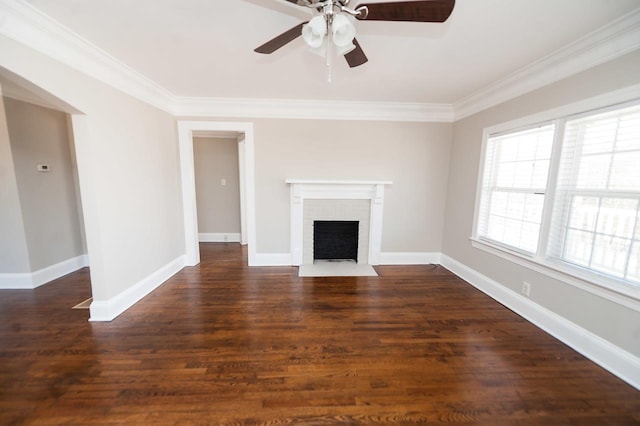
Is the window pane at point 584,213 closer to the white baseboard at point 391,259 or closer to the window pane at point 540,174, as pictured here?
the window pane at point 540,174

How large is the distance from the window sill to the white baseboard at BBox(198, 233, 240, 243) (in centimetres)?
469

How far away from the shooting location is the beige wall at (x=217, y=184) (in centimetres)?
487

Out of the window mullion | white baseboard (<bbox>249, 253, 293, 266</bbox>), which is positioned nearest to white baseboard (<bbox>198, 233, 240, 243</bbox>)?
white baseboard (<bbox>249, 253, 293, 266</bbox>)

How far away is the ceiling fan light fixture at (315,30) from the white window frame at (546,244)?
7.34ft

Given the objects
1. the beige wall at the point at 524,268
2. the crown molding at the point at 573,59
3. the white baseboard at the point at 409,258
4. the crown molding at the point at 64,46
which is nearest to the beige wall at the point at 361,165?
the white baseboard at the point at 409,258

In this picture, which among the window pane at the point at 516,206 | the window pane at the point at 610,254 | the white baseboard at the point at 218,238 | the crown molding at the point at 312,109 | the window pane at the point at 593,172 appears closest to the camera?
the window pane at the point at 610,254

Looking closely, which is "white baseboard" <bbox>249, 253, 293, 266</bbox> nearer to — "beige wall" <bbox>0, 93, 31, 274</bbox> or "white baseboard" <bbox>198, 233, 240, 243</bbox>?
"white baseboard" <bbox>198, 233, 240, 243</bbox>

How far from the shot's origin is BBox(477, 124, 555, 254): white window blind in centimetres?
240

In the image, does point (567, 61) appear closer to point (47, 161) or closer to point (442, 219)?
point (442, 219)

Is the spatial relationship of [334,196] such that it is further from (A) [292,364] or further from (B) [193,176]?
(A) [292,364]

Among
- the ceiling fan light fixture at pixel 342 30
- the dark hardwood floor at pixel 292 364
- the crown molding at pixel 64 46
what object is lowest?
the dark hardwood floor at pixel 292 364

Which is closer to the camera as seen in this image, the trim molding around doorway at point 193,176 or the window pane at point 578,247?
the window pane at point 578,247

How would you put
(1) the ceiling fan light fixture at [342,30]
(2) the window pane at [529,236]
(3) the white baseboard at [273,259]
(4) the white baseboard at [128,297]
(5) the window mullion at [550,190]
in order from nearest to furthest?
(1) the ceiling fan light fixture at [342,30]
(5) the window mullion at [550,190]
(4) the white baseboard at [128,297]
(2) the window pane at [529,236]
(3) the white baseboard at [273,259]

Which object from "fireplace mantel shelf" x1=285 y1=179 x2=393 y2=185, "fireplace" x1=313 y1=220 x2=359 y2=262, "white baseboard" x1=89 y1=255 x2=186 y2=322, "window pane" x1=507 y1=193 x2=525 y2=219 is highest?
"fireplace mantel shelf" x1=285 y1=179 x2=393 y2=185
